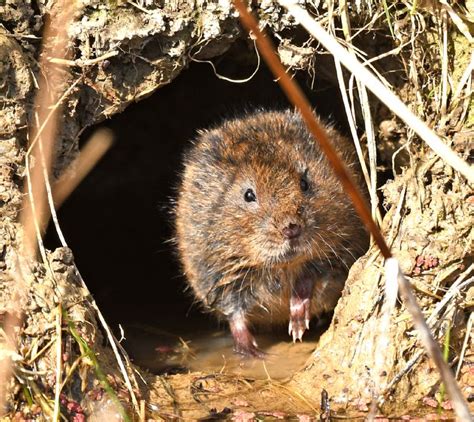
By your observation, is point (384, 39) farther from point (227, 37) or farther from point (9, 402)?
point (9, 402)

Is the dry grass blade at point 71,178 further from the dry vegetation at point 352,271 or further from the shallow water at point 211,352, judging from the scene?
the shallow water at point 211,352

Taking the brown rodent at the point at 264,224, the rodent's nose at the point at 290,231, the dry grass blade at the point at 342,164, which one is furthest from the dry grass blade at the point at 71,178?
the dry grass blade at the point at 342,164

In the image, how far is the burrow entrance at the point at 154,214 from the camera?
223 inches

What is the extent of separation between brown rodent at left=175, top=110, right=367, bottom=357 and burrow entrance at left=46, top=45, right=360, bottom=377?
0.31m

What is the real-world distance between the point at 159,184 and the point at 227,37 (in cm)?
372

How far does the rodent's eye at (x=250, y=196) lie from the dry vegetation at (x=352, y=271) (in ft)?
2.51

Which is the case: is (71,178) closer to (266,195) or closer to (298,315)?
(266,195)

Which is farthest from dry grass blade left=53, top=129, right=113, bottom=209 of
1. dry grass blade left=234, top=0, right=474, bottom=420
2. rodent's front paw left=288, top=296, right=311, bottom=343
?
dry grass blade left=234, top=0, right=474, bottom=420

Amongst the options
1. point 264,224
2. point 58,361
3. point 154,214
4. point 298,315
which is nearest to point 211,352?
point 298,315

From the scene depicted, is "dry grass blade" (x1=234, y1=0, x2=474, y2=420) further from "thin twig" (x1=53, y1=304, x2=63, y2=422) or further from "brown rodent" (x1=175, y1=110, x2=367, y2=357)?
"brown rodent" (x1=175, y1=110, x2=367, y2=357)

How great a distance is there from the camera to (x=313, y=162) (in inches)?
197

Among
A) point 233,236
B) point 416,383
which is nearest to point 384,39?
point 233,236

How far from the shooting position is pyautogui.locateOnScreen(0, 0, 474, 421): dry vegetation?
3818 millimetres

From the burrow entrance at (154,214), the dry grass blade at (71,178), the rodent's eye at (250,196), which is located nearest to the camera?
the dry grass blade at (71,178)
